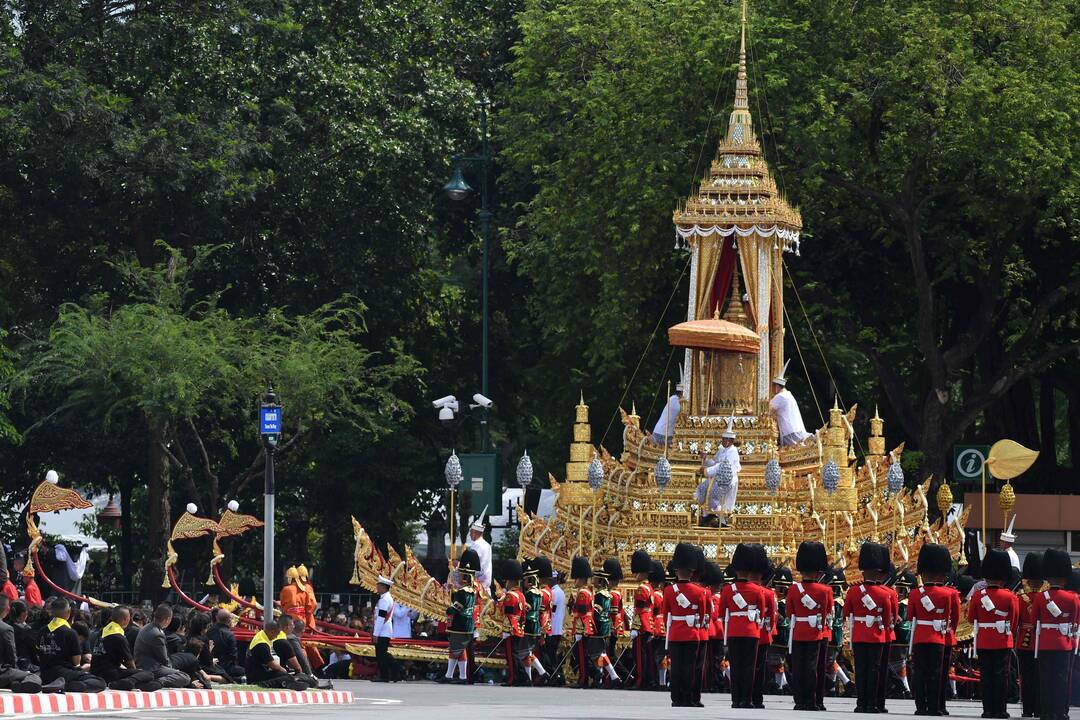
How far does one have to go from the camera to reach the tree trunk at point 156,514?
42.8 metres

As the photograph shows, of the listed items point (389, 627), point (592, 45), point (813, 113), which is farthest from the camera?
point (592, 45)

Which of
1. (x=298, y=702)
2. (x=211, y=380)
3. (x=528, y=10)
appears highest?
(x=528, y=10)

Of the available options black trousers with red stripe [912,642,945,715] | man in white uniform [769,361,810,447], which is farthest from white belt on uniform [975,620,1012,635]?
man in white uniform [769,361,810,447]

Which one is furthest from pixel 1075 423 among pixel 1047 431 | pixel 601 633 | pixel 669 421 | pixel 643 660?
pixel 601 633

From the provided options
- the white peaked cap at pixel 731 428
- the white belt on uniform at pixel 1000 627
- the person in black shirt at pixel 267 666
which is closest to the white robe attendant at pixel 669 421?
the white peaked cap at pixel 731 428

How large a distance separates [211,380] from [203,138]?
497 cm

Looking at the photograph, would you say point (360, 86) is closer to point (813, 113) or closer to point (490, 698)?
point (813, 113)

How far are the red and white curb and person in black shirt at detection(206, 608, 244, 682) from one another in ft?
4.52

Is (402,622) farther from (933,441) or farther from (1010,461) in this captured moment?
(933,441)


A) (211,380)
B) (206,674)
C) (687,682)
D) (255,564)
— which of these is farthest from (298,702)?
(255,564)

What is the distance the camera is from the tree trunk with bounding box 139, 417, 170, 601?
42781mm

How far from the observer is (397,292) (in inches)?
1938

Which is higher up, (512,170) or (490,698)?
(512,170)

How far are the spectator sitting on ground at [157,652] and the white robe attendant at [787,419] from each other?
10.8m
